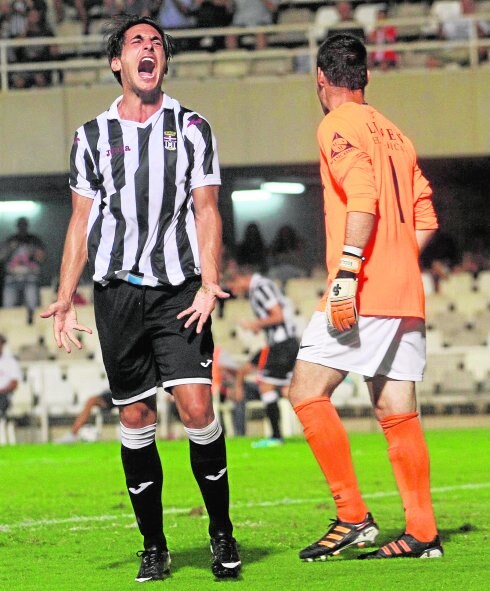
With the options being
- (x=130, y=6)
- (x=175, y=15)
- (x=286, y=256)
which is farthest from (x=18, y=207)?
(x=286, y=256)

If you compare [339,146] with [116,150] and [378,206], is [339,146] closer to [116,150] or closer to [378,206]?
[378,206]

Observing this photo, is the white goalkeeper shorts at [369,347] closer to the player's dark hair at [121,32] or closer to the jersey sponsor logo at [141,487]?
the jersey sponsor logo at [141,487]

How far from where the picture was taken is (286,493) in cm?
912

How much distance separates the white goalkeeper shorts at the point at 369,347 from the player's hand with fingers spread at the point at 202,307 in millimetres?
631

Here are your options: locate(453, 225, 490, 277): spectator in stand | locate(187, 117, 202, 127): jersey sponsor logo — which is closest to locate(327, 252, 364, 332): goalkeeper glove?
locate(187, 117, 202, 127): jersey sponsor logo

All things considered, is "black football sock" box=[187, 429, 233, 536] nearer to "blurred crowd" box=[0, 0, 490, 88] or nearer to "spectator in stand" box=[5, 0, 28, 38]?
"blurred crowd" box=[0, 0, 490, 88]

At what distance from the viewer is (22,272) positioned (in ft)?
67.5

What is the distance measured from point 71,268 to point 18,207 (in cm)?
1899

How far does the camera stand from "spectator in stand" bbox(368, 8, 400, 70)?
66.1ft

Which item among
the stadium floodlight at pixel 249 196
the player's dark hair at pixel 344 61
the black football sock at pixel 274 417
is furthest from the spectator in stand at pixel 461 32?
the player's dark hair at pixel 344 61

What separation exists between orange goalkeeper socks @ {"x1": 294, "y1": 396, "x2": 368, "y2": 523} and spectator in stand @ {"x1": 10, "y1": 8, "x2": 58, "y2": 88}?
15997 mm

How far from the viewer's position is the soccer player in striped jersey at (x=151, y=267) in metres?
5.01

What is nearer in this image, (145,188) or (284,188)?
(145,188)

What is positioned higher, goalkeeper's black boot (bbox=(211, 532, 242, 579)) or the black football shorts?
the black football shorts
